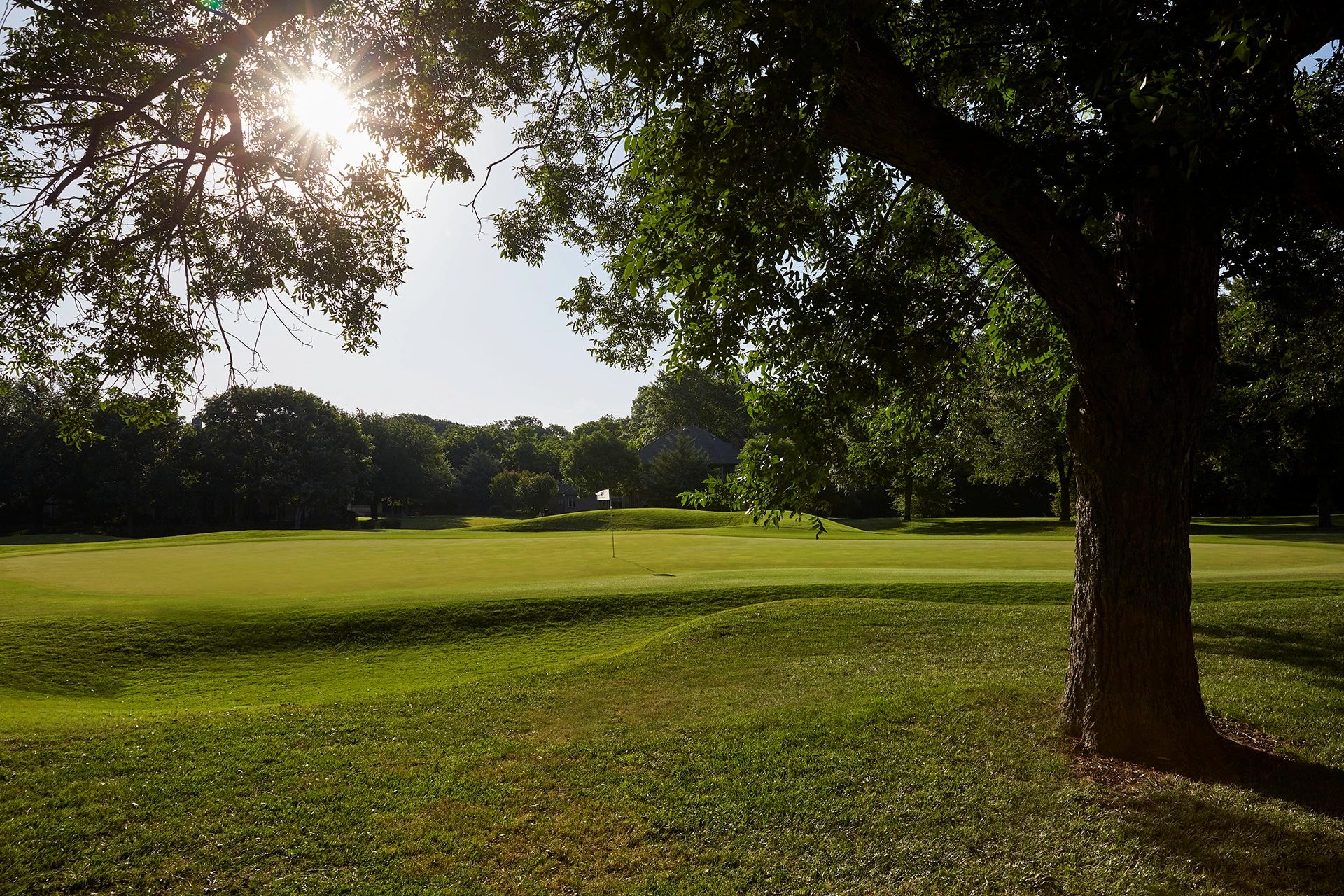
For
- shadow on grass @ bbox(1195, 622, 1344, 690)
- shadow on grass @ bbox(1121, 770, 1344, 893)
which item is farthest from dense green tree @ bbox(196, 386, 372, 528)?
shadow on grass @ bbox(1121, 770, 1344, 893)

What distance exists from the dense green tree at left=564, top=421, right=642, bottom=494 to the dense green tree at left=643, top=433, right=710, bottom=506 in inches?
60.1

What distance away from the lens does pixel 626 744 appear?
6.52 metres

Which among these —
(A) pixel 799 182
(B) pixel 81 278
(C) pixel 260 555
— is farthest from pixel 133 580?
(A) pixel 799 182

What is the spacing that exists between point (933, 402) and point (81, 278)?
1014cm

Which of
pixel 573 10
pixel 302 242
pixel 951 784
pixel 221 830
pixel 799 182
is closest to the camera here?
pixel 221 830

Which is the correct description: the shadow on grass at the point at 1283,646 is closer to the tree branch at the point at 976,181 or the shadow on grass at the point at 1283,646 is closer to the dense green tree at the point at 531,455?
the tree branch at the point at 976,181

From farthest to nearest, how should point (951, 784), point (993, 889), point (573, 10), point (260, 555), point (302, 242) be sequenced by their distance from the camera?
point (260, 555) < point (302, 242) < point (573, 10) < point (951, 784) < point (993, 889)

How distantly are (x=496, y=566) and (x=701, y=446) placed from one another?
4987cm

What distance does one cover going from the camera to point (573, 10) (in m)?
8.80

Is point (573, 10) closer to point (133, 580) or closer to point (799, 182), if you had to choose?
point (799, 182)

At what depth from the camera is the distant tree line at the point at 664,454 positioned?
357 inches

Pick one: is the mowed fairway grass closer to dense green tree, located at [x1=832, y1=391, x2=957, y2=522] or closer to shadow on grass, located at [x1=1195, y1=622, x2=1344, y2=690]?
shadow on grass, located at [x1=1195, y1=622, x2=1344, y2=690]

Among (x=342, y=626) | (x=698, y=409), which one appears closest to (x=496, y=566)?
(x=342, y=626)

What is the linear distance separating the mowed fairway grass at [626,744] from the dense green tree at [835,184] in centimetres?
137
